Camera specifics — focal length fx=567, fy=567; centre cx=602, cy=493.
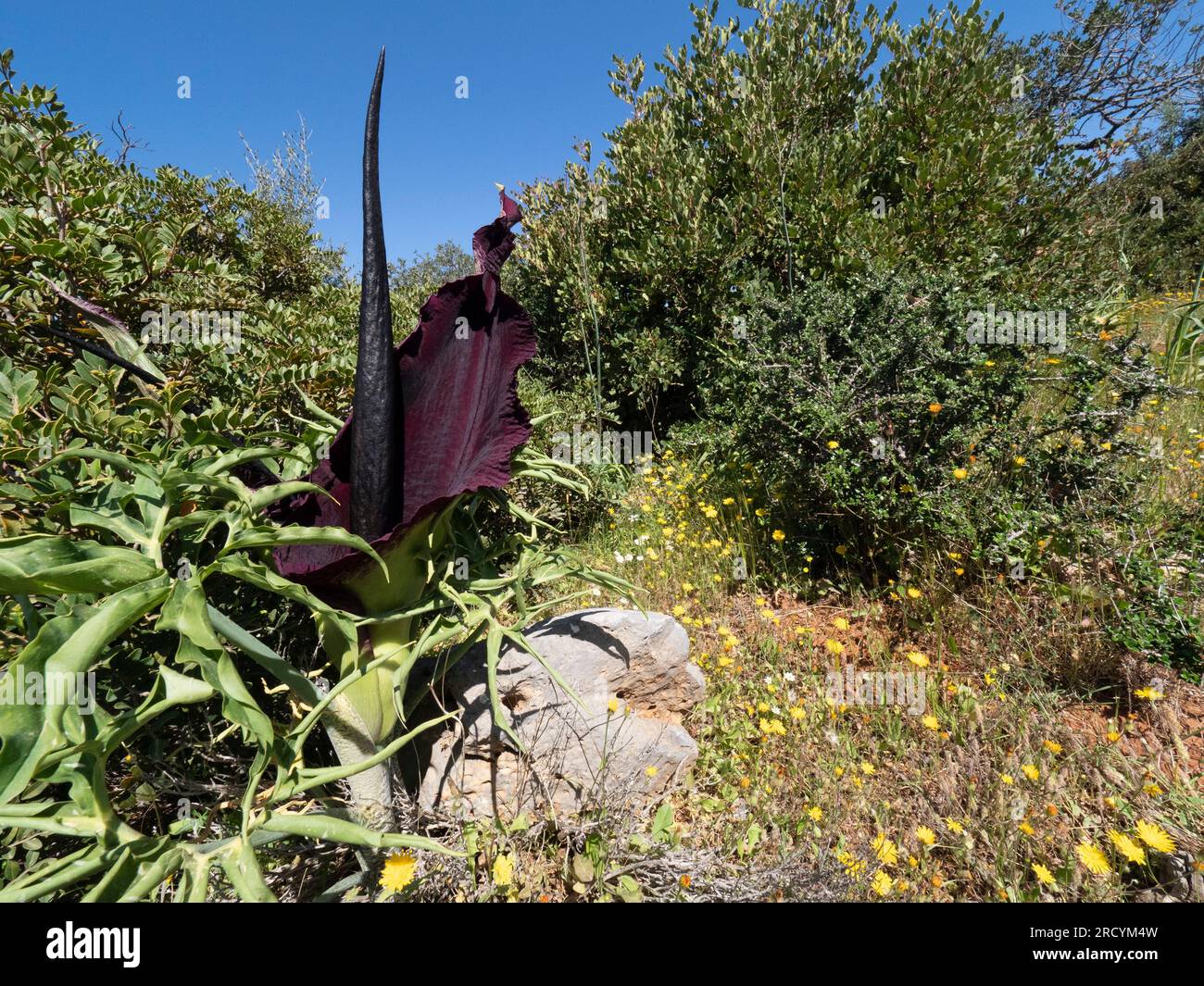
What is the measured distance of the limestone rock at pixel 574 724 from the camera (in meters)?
1.87

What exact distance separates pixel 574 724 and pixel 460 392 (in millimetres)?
1191

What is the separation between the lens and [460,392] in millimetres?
1571

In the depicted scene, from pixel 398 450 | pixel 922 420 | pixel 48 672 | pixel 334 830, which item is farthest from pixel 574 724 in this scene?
pixel 922 420

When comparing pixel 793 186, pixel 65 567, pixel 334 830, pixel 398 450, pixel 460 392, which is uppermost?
pixel 793 186

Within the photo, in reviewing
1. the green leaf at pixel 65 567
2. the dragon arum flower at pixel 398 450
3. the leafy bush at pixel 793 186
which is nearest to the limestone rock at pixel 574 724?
the dragon arum flower at pixel 398 450

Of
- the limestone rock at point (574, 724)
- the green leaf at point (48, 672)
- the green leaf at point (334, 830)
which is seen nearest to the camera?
the green leaf at point (48, 672)

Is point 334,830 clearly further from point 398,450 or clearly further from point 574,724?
point 574,724

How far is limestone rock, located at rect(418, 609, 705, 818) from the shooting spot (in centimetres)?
187

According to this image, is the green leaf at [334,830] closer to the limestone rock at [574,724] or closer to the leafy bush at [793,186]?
the limestone rock at [574,724]

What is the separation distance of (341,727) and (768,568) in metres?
2.54

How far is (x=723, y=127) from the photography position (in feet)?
16.3

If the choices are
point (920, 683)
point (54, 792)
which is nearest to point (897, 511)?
point (920, 683)

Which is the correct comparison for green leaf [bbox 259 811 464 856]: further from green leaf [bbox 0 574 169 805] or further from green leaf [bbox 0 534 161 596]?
green leaf [bbox 0 534 161 596]

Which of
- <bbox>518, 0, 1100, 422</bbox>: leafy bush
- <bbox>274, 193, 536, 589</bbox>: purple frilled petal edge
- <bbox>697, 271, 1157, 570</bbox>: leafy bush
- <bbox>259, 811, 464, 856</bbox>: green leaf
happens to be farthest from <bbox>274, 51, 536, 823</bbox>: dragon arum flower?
<bbox>518, 0, 1100, 422</bbox>: leafy bush
